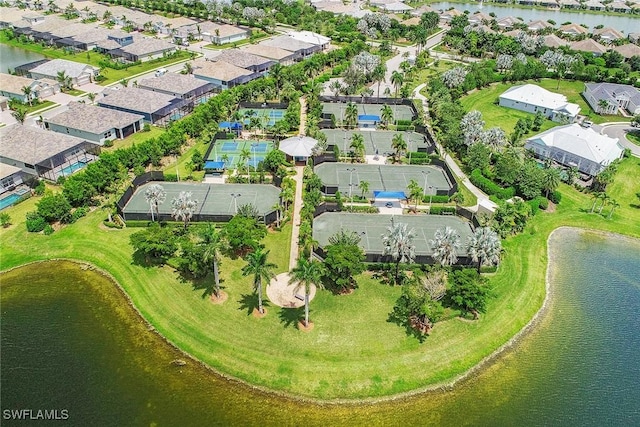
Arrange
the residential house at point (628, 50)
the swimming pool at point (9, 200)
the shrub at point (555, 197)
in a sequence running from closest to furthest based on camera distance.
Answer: the swimming pool at point (9, 200), the shrub at point (555, 197), the residential house at point (628, 50)

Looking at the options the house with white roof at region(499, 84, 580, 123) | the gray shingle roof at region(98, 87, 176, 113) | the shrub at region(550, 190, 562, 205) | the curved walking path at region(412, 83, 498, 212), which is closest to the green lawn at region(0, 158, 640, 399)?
the curved walking path at region(412, 83, 498, 212)

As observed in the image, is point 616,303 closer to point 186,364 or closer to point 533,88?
point 186,364

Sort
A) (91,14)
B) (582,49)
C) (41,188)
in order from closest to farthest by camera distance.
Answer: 1. (41,188)
2. (582,49)
3. (91,14)

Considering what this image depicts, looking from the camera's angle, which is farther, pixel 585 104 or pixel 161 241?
pixel 585 104

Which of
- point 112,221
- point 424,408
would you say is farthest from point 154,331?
point 424,408

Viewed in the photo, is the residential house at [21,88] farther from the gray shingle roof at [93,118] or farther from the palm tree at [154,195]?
the palm tree at [154,195]

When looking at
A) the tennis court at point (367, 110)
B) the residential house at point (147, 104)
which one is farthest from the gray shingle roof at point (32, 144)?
the tennis court at point (367, 110)
